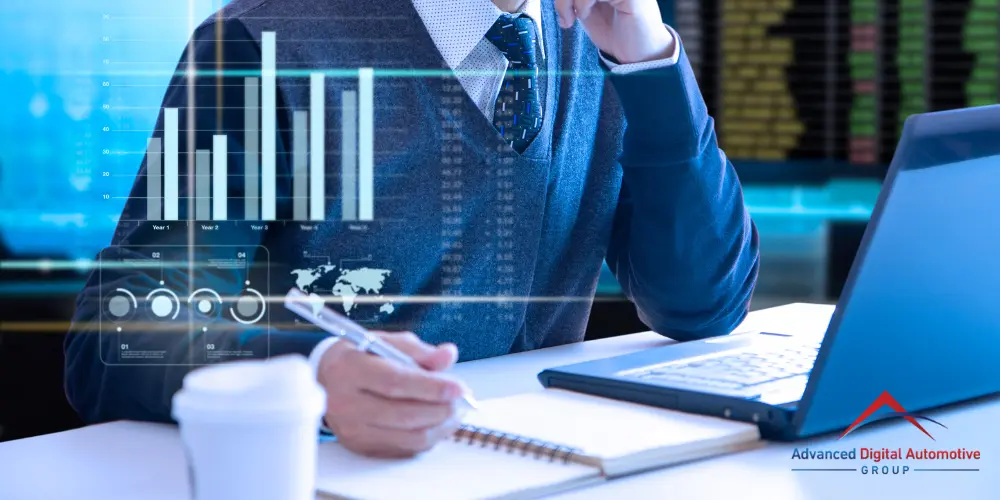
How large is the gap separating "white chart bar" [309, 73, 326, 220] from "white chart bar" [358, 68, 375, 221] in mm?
32

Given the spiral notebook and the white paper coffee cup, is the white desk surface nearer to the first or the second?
the spiral notebook

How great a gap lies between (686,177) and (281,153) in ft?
1.47

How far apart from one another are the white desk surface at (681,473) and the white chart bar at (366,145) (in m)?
0.21

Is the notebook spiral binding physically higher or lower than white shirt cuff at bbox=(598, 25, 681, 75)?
lower

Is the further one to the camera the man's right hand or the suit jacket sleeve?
the suit jacket sleeve

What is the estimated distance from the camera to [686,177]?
3.30 feet

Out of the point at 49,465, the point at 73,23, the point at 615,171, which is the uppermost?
the point at 73,23

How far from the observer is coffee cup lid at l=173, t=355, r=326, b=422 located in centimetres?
38

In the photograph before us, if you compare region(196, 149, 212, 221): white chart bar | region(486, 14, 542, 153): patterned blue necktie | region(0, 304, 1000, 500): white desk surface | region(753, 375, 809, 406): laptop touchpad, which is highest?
region(486, 14, 542, 153): patterned blue necktie

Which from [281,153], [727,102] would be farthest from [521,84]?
[727,102]

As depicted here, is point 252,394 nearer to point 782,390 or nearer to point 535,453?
point 535,453

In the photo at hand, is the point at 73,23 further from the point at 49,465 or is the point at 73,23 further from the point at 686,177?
the point at 686,177

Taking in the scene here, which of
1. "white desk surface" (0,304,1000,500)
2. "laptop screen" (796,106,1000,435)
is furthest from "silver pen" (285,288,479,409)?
"laptop screen" (796,106,1000,435)

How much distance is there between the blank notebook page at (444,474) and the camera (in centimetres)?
53
